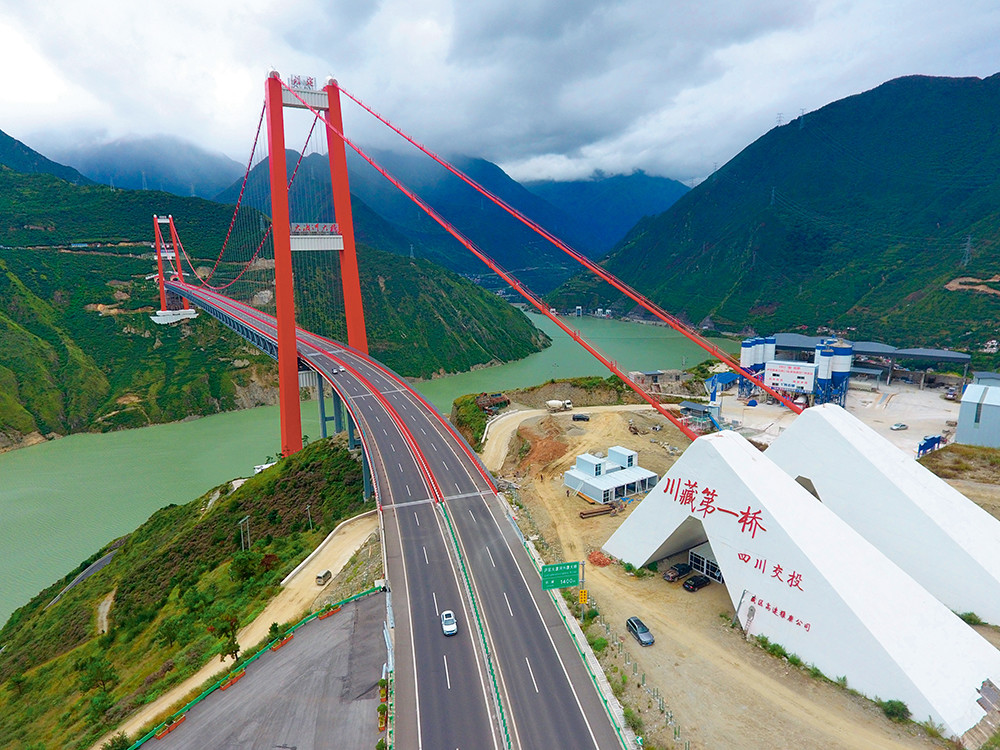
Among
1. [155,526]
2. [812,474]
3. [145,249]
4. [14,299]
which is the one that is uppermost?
[145,249]

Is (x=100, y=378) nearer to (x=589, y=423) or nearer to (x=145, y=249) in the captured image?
(x=145, y=249)

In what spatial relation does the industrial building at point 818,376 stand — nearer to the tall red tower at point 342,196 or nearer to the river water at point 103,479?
the river water at point 103,479

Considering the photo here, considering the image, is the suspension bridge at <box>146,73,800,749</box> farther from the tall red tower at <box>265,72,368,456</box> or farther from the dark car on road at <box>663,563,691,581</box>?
the dark car on road at <box>663,563,691,581</box>

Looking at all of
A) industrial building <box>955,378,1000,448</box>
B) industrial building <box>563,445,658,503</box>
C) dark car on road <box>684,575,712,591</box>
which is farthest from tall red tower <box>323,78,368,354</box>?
industrial building <box>955,378,1000,448</box>

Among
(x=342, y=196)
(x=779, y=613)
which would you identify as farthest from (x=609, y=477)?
(x=342, y=196)

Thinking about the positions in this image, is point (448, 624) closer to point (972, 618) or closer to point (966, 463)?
point (972, 618)

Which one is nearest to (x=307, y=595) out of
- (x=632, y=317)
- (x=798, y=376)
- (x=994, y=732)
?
(x=994, y=732)
